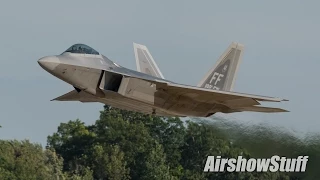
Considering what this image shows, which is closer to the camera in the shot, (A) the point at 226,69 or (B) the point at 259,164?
(A) the point at 226,69

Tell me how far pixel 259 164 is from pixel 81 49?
13.6 metres

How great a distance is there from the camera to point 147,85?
110 ft

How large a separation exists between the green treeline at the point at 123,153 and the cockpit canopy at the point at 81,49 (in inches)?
885

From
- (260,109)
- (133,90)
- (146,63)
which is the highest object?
(146,63)

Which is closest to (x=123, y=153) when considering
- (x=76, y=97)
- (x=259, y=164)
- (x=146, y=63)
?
(x=259, y=164)

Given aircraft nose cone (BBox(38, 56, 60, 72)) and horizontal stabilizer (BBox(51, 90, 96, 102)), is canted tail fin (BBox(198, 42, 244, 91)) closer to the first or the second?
horizontal stabilizer (BBox(51, 90, 96, 102))

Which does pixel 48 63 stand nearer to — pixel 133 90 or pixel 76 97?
pixel 133 90

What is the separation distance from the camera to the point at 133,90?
109 feet

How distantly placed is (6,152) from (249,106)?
3264cm

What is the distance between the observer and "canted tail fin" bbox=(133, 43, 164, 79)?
37.2 meters

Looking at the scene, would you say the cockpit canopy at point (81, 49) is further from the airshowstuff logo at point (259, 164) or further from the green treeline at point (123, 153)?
the green treeline at point (123, 153)

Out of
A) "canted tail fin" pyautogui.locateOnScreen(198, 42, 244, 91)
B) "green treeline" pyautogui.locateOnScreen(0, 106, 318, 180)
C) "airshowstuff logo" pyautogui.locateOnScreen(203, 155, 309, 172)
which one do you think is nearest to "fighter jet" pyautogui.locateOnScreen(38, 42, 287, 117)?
"canted tail fin" pyautogui.locateOnScreen(198, 42, 244, 91)

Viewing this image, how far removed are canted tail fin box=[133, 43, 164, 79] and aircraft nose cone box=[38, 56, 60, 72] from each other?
5221 millimetres

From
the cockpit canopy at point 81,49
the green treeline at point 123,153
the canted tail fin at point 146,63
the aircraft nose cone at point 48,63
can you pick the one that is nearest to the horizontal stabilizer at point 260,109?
the canted tail fin at point 146,63
